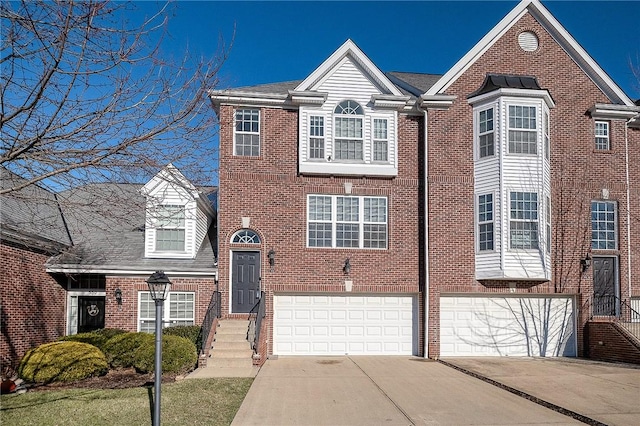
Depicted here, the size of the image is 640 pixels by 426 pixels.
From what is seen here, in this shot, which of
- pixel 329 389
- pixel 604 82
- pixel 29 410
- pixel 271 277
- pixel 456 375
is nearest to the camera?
pixel 29 410

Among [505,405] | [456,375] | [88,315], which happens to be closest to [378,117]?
[456,375]

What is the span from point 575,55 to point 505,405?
1256cm

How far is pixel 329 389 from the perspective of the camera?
11648 mm

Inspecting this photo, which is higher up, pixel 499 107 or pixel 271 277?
pixel 499 107

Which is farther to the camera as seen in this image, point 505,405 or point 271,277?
point 271,277

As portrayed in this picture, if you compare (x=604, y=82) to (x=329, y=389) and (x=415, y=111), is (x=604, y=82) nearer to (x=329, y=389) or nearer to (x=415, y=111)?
(x=415, y=111)

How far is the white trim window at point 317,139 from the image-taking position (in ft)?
56.2

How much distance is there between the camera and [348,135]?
17250mm

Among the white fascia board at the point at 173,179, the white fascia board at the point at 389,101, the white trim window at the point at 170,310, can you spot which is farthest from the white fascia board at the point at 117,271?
the white fascia board at the point at 389,101

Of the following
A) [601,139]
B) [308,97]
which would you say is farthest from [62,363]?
[601,139]

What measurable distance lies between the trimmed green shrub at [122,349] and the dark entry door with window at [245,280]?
3.28 meters

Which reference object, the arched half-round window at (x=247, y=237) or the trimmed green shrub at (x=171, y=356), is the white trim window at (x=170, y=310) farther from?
the trimmed green shrub at (x=171, y=356)

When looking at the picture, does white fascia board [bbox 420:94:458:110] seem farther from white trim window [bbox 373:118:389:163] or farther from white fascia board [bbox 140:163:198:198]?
white fascia board [bbox 140:163:198:198]

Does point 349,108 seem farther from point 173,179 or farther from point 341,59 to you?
point 173,179
